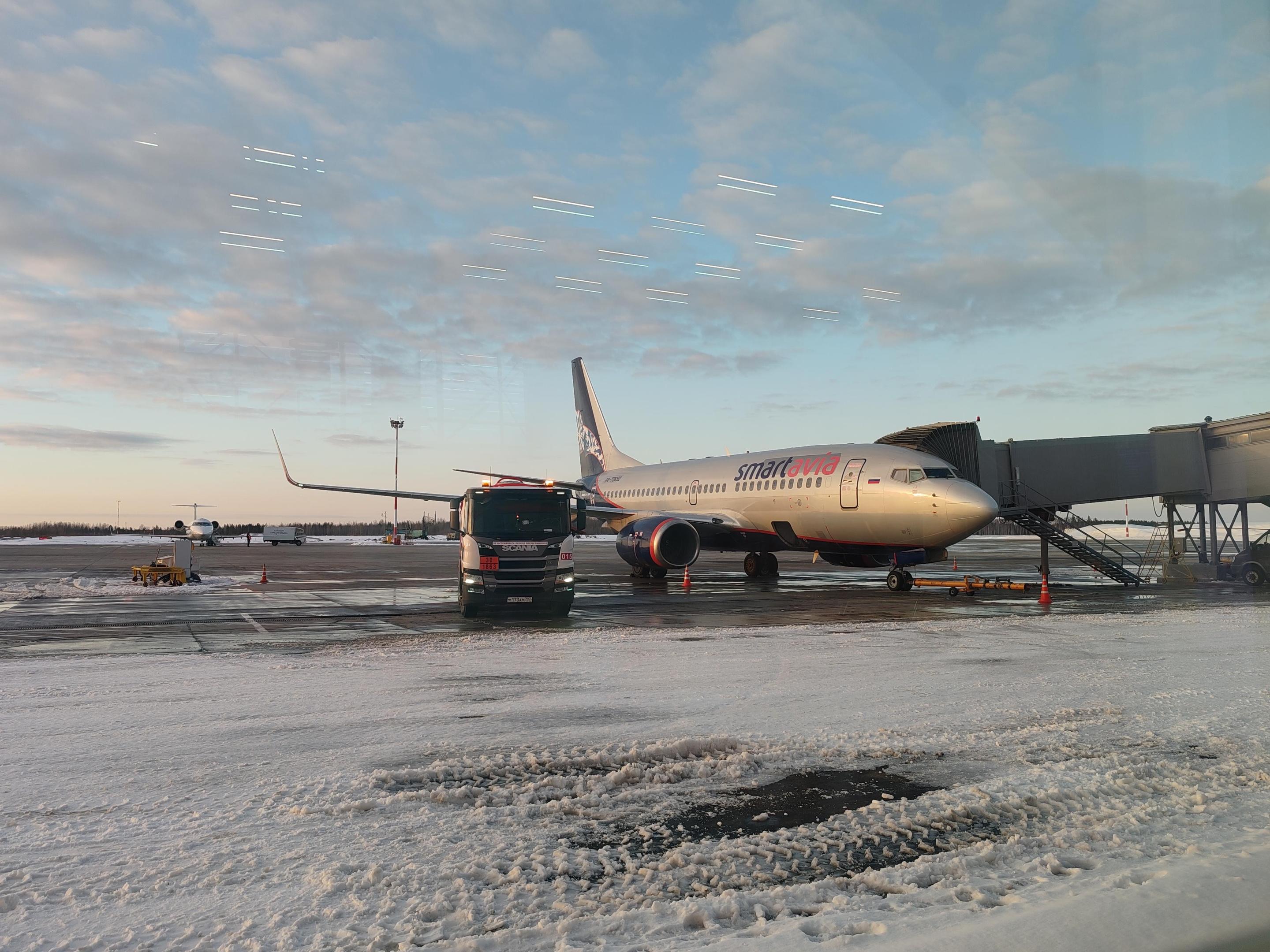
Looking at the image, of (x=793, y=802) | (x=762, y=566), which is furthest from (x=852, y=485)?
(x=793, y=802)

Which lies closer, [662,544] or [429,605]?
[429,605]

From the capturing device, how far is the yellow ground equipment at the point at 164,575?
23484 millimetres

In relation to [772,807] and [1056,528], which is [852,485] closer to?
[1056,528]

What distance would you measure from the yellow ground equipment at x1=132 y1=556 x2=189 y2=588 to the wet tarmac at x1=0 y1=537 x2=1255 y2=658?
1132 millimetres

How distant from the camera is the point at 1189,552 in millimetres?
47531

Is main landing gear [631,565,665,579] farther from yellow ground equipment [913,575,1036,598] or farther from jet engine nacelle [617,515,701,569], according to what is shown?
Answer: yellow ground equipment [913,575,1036,598]

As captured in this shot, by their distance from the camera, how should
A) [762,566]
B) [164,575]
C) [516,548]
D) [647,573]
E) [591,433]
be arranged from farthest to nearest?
[591,433], [647,573], [762,566], [164,575], [516,548]

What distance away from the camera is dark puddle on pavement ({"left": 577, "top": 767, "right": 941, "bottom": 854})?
13.6ft

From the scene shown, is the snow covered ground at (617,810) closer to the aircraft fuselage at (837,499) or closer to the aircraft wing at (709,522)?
the aircraft fuselage at (837,499)

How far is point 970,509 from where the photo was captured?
60.3ft

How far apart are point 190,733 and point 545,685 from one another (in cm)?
315

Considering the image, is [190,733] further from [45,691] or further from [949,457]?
[949,457]

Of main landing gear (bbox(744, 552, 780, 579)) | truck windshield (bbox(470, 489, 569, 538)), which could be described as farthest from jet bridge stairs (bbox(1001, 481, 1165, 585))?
truck windshield (bbox(470, 489, 569, 538))

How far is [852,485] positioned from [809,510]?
5.36ft
